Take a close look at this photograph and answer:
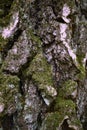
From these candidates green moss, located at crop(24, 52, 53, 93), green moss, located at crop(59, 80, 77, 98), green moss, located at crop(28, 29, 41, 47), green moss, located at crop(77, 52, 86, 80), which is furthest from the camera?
green moss, located at crop(77, 52, 86, 80)

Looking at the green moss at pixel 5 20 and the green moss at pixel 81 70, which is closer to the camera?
the green moss at pixel 5 20

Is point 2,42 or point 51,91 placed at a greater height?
point 2,42

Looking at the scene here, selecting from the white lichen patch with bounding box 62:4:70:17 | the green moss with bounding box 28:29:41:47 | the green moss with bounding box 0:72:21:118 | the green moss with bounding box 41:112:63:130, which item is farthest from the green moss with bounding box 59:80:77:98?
Result: the white lichen patch with bounding box 62:4:70:17

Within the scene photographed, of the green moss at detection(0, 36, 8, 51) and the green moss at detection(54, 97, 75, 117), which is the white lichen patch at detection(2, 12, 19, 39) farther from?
the green moss at detection(54, 97, 75, 117)

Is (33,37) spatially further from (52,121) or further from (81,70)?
(52,121)

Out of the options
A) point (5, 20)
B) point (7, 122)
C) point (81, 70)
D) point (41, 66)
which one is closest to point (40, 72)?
point (41, 66)

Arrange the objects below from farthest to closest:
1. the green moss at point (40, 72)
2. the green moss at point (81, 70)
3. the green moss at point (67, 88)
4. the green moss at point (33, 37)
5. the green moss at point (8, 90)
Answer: the green moss at point (81, 70), the green moss at point (33, 37), the green moss at point (67, 88), the green moss at point (40, 72), the green moss at point (8, 90)

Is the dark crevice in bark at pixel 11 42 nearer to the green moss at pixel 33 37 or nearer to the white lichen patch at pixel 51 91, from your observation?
the green moss at pixel 33 37

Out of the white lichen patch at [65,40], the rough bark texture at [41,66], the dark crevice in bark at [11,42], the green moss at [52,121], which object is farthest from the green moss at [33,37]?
the green moss at [52,121]

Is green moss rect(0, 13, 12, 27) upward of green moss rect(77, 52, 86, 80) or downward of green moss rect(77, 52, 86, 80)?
upward
